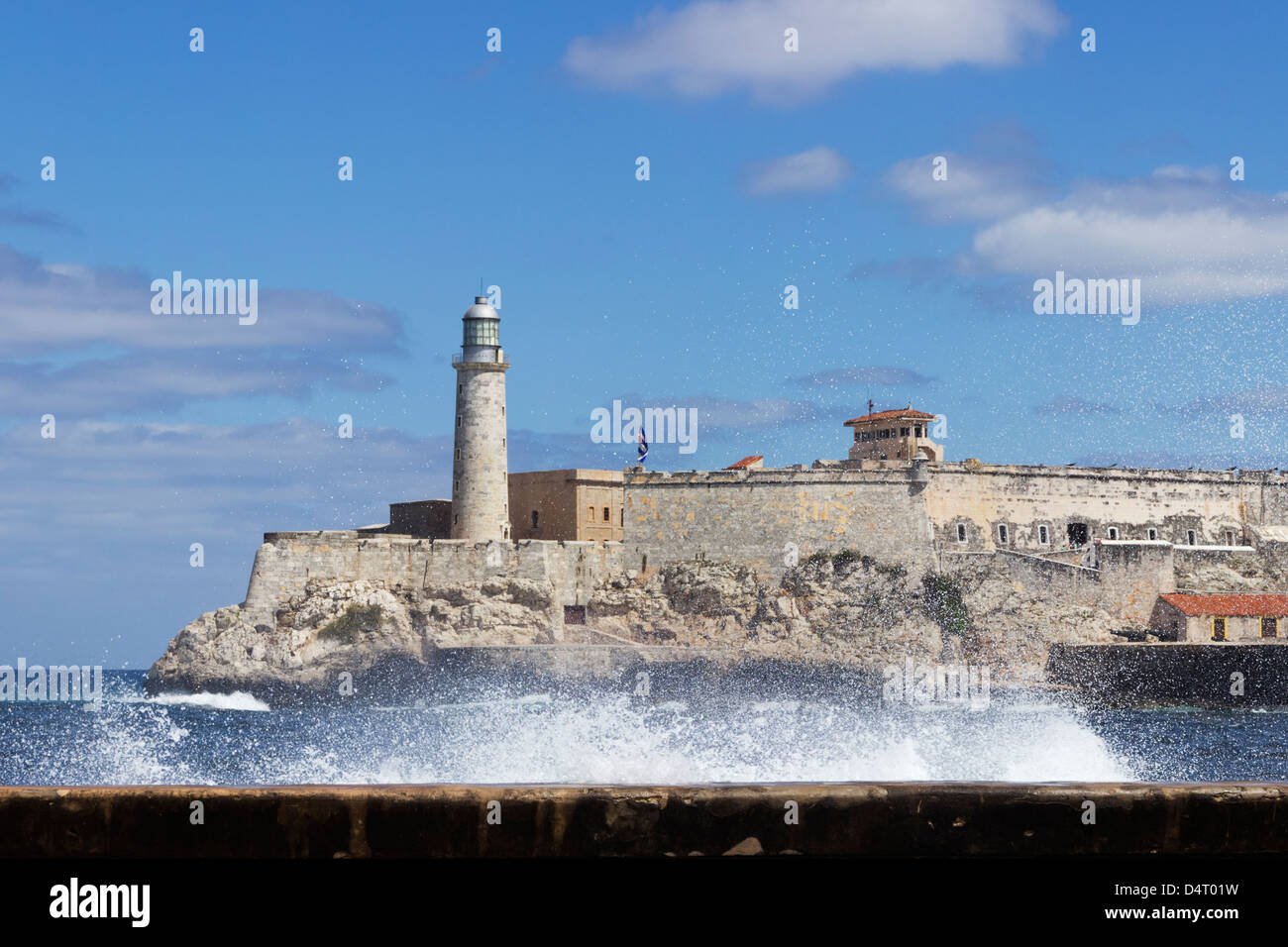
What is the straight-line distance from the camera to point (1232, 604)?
159ft

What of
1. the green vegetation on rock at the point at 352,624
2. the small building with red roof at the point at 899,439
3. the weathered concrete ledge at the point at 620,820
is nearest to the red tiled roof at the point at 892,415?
the small building with red roof at the point at 899,439

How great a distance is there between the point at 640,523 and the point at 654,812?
46.5m

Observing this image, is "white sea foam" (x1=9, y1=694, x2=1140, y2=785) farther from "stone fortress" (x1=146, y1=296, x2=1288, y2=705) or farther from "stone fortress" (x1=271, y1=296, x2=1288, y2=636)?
"stone fortress" (x1=271, y1=296, x2=1288, y2=636)

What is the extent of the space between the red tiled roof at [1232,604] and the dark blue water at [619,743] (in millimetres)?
6085

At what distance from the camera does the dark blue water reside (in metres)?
16.3

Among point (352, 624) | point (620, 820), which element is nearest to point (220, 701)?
point (352, 624)

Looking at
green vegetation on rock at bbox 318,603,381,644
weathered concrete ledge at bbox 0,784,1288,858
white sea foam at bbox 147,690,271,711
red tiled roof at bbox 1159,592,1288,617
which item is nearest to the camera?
weathered concrete ledge at bbox 0,784,1288,858

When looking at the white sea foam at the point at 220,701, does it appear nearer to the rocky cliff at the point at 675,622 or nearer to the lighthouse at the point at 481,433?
the rocky cliff at the point at 675,622

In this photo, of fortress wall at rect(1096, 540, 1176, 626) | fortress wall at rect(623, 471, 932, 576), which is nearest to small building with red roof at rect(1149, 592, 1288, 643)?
fortress wall at rect(1096, 540, 1176, 626)

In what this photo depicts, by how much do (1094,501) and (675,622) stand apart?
15.8m

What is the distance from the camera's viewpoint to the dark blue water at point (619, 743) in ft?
53.6

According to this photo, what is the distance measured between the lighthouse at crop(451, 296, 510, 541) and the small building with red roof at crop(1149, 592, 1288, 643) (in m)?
21.1

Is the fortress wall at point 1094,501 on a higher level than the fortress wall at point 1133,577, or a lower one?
higher
